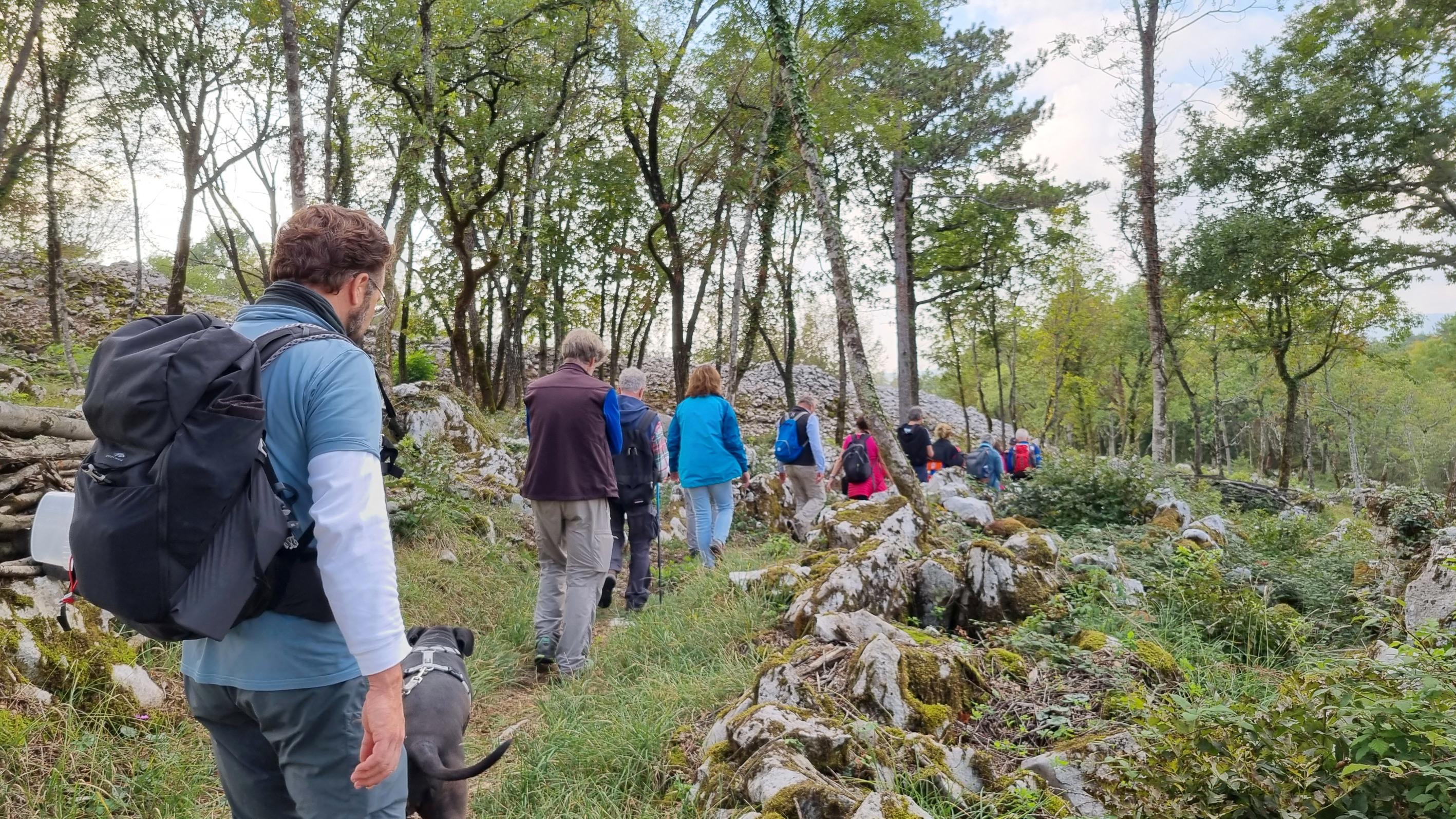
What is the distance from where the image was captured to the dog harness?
8.40 ft

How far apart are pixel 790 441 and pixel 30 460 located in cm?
641

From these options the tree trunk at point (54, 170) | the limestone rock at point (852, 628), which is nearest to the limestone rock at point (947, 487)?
the limestone rock at point (852, 628)

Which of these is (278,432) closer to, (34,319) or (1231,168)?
(1231,168)

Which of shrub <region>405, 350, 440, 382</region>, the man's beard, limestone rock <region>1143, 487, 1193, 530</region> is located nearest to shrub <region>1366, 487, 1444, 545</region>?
limestone rock <region>1143, 487, 1193, 530</region>

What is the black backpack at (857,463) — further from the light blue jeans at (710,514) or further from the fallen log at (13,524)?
the fallen log at (13,524)

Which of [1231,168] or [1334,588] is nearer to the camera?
[1334,588]

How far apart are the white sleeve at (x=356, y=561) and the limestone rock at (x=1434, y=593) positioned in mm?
4694

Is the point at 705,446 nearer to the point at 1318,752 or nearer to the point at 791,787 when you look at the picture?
the point at 791,787

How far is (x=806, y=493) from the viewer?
29.0ft

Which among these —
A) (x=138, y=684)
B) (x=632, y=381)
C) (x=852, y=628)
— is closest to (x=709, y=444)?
(x=632, y=381)

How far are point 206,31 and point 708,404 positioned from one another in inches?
621

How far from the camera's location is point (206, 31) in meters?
15.3

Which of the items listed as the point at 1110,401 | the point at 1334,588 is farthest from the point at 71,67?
the point at 1110,401

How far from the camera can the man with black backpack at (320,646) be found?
64.3 inches
